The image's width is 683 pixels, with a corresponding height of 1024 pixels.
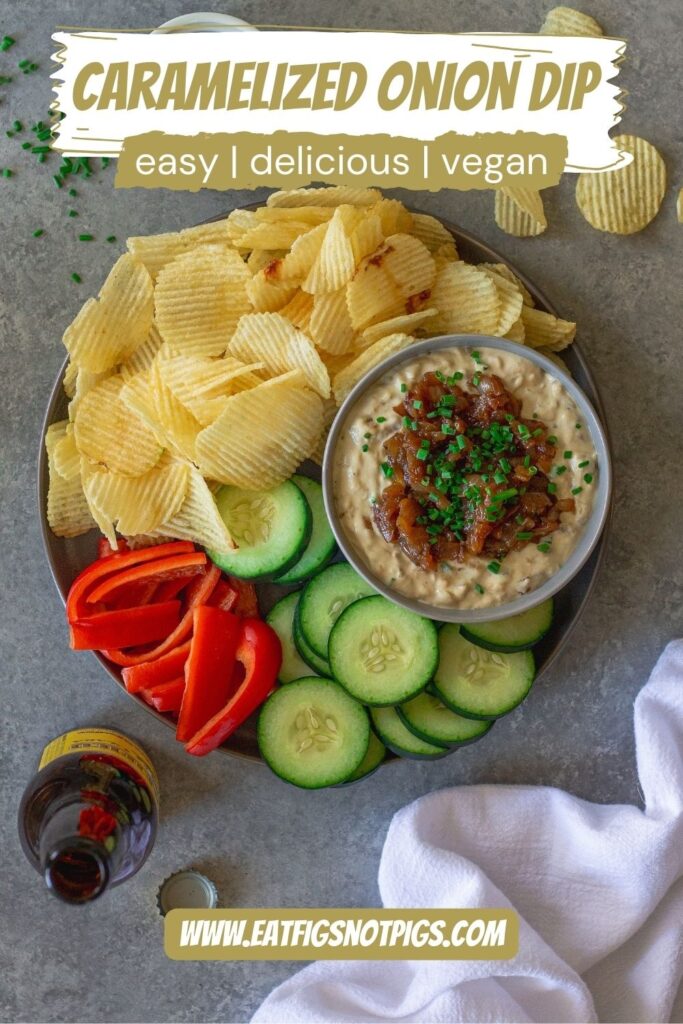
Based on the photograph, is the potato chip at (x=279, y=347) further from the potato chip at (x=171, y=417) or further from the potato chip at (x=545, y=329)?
the potato chip at (x=545, y=329)

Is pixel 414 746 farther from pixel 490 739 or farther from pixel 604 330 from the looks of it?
pixel 604 330

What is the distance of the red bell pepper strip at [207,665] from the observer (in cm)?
219

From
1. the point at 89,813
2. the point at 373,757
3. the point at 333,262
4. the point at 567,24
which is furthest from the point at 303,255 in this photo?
the point at 89,813

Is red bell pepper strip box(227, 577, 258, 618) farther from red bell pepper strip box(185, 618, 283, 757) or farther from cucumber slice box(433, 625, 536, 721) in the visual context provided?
cucumber slice box(433, 625, 536, 721)

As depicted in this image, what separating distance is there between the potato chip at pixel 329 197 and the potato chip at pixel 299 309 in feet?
0.70

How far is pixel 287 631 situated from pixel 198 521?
34cm

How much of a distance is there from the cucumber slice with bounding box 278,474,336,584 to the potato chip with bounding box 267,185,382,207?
652 millimetres

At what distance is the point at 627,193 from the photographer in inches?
93.0

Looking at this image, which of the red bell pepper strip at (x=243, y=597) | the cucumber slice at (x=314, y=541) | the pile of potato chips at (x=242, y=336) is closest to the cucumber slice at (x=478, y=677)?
the cucumber slice at (x=314, y=541)

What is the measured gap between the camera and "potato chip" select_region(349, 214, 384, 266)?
83.7 inches

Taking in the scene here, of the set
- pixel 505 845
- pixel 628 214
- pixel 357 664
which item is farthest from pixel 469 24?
pixel 505 845

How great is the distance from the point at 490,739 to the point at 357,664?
18.5 inches

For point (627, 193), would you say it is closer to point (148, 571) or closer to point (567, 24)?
point (567, 24)

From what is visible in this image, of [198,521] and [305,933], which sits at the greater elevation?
[198,521]
